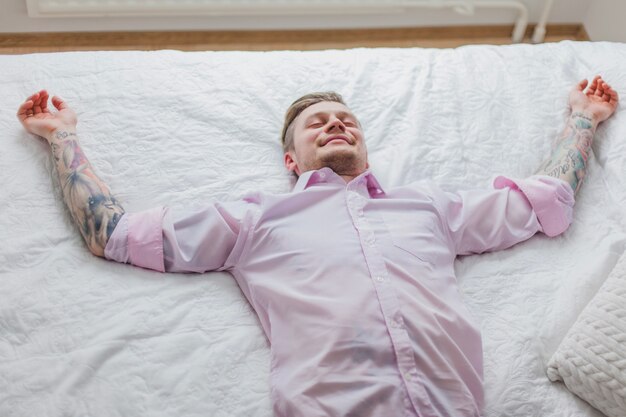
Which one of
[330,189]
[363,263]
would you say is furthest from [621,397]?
[330,189]

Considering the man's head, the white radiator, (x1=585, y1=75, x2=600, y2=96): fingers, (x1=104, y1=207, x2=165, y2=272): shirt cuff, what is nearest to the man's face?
the man's head

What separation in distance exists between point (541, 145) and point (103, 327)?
1.06 metres

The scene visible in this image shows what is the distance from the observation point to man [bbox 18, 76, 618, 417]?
1166mm

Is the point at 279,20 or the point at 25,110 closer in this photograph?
the point at 25,110

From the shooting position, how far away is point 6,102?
64.1 inches

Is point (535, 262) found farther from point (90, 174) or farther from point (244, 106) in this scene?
point (90, 174)

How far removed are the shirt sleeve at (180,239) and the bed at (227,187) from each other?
0.03 m

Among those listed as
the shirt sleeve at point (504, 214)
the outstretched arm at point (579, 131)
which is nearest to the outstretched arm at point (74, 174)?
the shirt sleeve at point (504, 214)

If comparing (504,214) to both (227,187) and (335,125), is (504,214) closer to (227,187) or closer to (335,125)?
(335,125)

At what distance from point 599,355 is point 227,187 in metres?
0.80

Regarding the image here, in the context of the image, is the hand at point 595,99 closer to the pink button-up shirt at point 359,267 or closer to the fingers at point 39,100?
the pink button-up shirt at point 359,267

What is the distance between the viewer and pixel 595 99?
1698mm

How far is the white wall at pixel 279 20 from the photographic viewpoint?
2.30 meters

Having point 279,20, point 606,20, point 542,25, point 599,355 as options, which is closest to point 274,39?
point 279,20
